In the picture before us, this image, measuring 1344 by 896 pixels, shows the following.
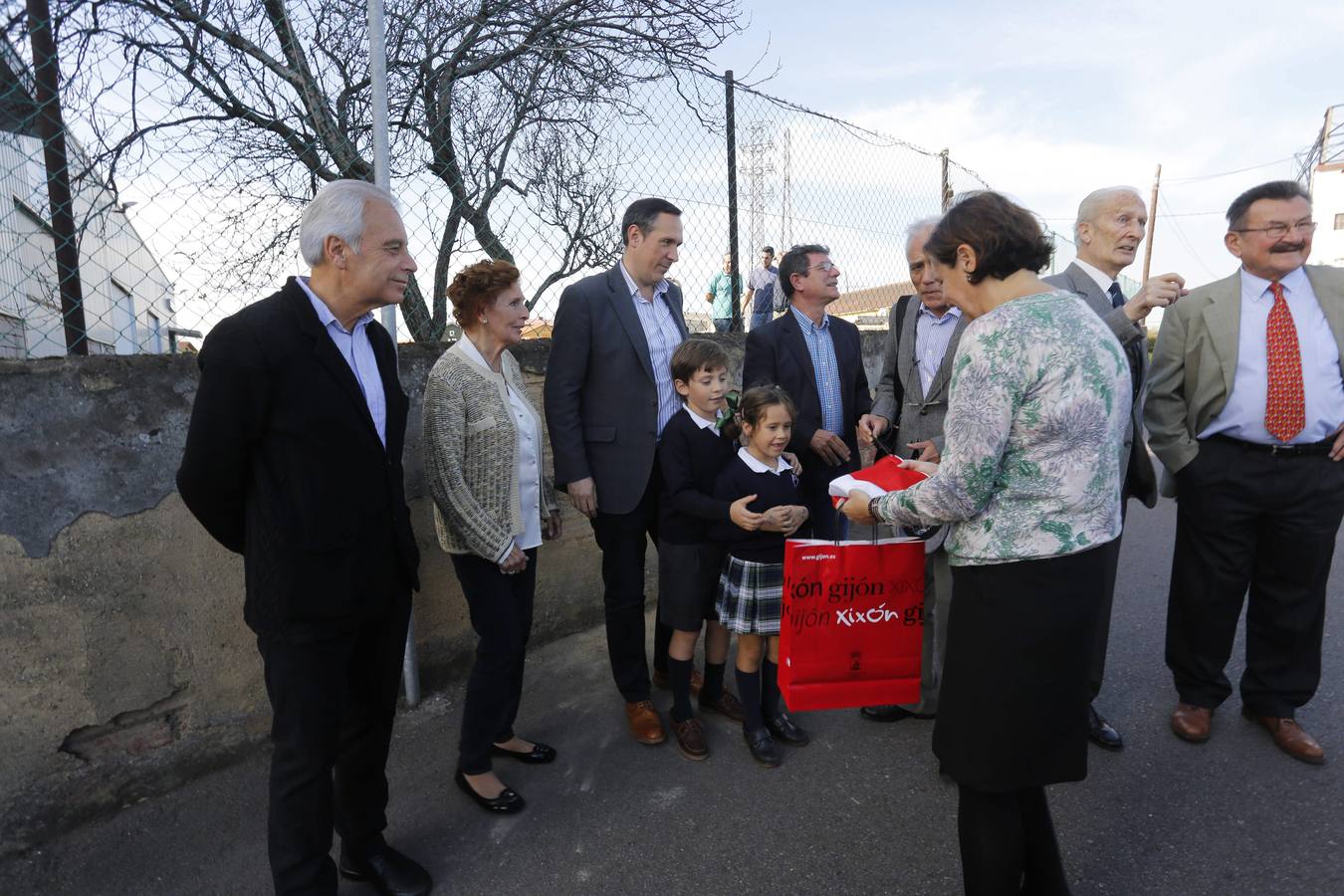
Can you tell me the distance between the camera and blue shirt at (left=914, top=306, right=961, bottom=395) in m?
3.22

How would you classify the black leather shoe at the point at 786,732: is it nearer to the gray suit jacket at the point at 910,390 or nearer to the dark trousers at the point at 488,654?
the dark trousers at the point at 488,654

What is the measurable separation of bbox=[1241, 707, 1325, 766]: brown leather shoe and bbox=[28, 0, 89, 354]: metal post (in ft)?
14.3

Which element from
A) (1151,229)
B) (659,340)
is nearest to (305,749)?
(659,340)

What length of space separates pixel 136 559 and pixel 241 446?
3.72 feet

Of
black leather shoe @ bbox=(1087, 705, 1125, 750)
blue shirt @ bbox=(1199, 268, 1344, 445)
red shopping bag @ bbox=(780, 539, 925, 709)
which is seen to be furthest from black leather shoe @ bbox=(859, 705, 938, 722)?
blue shirt @ bbox=(1199, 268, 1344, 445)

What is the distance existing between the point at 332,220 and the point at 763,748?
225 cm

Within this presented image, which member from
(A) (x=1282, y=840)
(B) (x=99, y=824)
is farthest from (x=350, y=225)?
(A) (x=1282, y=840)

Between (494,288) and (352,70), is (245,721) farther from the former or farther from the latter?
(352,70)

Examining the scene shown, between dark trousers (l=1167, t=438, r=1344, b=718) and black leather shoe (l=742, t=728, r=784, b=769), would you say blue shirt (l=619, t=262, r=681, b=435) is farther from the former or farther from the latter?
dark trousers (l=1167, t=438, r=1344, b=718)

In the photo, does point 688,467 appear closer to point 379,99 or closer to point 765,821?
point 765,821

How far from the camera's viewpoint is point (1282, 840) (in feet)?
7.95

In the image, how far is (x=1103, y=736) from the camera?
9.87ft

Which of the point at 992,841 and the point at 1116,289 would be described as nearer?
the point at 992,841

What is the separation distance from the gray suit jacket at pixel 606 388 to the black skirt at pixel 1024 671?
1.53 meters
